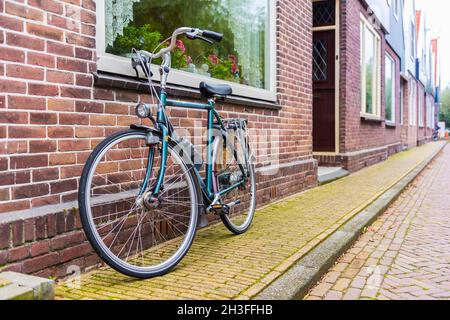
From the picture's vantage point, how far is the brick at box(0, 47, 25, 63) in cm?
248

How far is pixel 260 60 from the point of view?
6133mm

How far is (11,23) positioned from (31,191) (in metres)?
0.90

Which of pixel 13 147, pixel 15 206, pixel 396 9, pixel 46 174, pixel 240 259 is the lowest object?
pixel 240 259

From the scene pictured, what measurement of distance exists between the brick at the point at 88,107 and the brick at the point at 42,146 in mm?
298

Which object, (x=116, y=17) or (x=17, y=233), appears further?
(x=116, y=17)

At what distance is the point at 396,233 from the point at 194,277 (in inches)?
103

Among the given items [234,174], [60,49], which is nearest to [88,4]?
[60,49]

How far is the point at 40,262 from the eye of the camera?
2.61 m

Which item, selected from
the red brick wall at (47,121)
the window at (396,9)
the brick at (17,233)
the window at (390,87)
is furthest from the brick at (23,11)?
the window at (396,9)

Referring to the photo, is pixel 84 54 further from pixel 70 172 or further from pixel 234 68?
pixel 234 68

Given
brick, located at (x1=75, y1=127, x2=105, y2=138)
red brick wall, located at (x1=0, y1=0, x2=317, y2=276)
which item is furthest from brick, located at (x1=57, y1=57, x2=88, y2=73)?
brick, located at (x1=75, y1=127, x2=105, y2=138)

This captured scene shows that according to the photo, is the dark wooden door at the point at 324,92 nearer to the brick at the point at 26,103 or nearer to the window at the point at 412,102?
the brick at the point at 26,103

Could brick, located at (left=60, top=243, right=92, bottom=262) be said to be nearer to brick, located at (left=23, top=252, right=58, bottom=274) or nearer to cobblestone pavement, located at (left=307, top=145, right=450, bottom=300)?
brick, located at (left=23, top=252, right=58, bottom=274)
